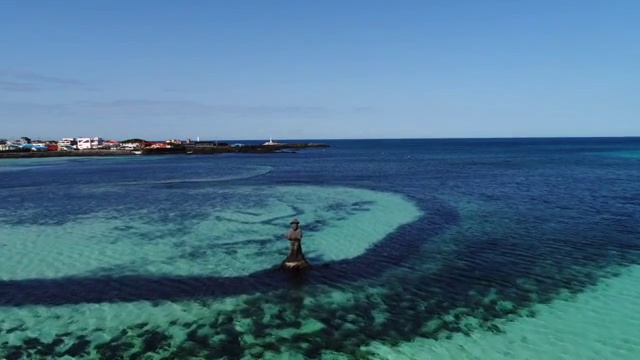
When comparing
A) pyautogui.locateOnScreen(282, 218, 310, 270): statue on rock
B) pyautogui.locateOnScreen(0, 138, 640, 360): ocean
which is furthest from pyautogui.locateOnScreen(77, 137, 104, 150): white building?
pyautogui.locateOnScreen(282, 218, 310, 270): statue on rock

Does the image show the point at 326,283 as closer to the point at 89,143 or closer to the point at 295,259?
the point at 295,259

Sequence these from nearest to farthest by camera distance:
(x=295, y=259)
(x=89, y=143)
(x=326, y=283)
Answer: (x=326, y=283) → (x=295, y=259) → (x=89, y=143)

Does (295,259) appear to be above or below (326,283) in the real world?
above

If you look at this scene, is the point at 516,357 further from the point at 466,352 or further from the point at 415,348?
the point at 415,348

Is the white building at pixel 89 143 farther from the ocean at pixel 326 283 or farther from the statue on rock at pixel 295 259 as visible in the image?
the statue on rock at pixel 295 259

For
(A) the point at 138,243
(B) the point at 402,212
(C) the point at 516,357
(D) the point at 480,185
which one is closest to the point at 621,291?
(C) the point at 516,357

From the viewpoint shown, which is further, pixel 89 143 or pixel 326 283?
pixel 89 143

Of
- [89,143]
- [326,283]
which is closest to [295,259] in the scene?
[326,283]

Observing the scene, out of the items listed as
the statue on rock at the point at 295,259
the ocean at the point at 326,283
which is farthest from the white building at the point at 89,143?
the statue on rock at the point at 295,259

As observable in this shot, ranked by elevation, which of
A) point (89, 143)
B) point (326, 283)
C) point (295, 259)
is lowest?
point (326, 283)
